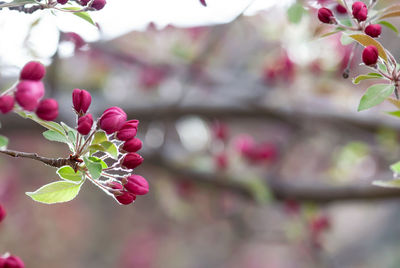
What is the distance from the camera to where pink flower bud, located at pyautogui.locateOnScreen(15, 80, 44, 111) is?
1.78 ft

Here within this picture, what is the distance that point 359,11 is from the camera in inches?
30.5

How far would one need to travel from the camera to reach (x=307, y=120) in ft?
8.18

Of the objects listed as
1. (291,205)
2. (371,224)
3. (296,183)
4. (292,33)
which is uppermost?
(292,33)

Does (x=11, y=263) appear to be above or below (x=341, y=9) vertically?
below

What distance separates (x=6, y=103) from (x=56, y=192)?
230 millimetres

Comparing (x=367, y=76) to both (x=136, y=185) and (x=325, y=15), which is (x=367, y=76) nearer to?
(x=325, y=15)

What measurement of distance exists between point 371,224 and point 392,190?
3527 millimetres

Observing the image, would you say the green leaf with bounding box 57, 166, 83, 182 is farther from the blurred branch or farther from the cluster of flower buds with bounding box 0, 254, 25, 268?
the blurred branch

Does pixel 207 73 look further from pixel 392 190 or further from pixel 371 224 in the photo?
pixel 371 224

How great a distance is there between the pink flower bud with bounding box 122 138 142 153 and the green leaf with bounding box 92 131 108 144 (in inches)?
1.8

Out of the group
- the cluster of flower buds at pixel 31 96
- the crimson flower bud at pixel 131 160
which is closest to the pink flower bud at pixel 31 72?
the cluster of flower buds at pixel 31 96

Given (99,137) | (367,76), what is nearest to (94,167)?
(99,137)

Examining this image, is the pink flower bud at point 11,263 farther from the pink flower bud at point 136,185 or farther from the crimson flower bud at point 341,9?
the crimson flower bud at point 341,9

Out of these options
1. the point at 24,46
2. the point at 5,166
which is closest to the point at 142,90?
the point at 24,46
